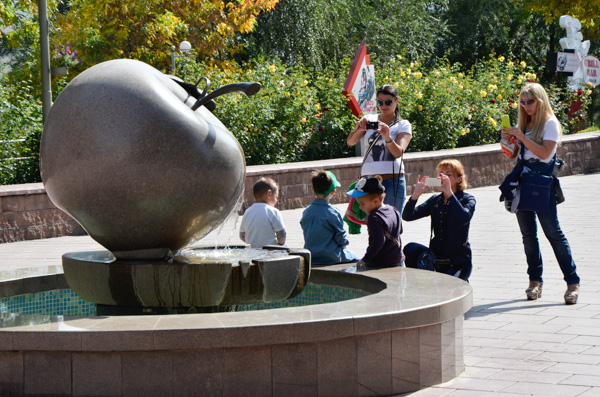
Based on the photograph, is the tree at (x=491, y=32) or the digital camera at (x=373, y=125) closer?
the digital camera at (x=373, y=125)

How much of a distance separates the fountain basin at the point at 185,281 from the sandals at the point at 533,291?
8.10 ft

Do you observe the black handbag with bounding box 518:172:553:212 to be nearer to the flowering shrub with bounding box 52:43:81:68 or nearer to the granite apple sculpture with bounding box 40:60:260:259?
the granite apple sculpture with bounding box 40:60:260:259

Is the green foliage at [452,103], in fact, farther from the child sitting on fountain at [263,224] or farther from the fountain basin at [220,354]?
the fountain basin at [220,354]

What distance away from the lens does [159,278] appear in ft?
17.4

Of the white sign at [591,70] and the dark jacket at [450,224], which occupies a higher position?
the white sign at [591,70]

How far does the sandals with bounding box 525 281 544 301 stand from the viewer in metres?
7.29

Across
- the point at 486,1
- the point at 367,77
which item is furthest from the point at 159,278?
the point at 486,1

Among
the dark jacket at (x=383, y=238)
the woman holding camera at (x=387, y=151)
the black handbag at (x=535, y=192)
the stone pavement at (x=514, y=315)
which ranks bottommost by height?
the stone pavement at (x=514, y=315)

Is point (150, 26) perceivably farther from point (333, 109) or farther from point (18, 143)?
point (18, 143)

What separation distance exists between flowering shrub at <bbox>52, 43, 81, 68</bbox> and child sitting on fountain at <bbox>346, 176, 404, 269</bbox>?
673 inches

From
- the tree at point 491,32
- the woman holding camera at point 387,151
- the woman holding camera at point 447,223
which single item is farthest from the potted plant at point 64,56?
the woman holding camera at point 447,223

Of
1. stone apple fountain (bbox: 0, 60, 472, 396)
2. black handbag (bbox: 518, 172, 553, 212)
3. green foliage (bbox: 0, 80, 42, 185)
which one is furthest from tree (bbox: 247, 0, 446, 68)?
stone apple fountain (bbox: 0, 60, 472, 396)

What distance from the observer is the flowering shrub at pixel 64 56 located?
22448 millimetres

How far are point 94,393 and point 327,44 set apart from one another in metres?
24.0
